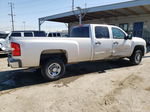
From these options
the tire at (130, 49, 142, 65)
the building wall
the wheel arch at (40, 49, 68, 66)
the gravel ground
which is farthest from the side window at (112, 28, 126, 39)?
the building wall

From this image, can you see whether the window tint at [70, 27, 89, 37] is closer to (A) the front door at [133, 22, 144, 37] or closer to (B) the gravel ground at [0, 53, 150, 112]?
(B) the gravel ground at [0, 53, 150, 112]

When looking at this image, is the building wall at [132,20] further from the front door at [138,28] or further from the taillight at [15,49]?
the taillight at [15,49]

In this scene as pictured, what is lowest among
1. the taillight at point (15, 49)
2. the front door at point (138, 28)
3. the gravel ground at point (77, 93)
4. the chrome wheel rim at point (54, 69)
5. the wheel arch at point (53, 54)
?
the gravel ground at point (77, 93)

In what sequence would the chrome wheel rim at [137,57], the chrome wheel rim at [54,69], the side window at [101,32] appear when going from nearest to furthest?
the chrome wheel rim at [54,69]
the side window at [101,32]
the chrome wheel rim at [137,57]

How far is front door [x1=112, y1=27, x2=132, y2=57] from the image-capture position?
6.16m

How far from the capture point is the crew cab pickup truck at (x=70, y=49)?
4129 mm

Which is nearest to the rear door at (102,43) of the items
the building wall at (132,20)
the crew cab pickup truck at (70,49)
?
the crew cab pickup truck at (70,49)

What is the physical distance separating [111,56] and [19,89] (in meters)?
4.03

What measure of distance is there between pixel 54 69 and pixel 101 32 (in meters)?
2.54

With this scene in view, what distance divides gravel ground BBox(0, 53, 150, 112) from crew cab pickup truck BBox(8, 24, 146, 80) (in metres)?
0.68

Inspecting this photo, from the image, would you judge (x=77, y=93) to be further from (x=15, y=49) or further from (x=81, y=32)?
(x=81, y=32)

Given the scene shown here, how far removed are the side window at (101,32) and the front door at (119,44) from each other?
40 cm

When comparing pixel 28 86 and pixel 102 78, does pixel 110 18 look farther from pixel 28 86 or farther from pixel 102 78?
pixel 28 86

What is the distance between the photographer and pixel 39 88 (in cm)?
420
